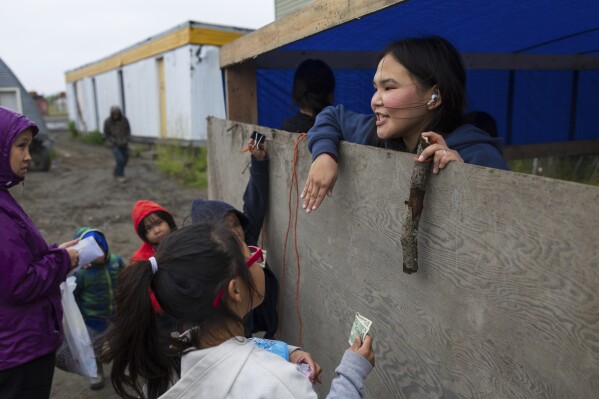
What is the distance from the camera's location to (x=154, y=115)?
15.4 metres

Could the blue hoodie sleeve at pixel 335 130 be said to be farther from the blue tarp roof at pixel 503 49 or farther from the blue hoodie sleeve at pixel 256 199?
the blue hoodie sleeve at pixel 256 199

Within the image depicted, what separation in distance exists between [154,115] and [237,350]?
1510cm

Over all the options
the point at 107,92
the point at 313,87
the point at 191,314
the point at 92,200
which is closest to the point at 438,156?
the point at 191,314

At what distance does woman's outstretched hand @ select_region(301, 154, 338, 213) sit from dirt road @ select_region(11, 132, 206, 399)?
2.65 m

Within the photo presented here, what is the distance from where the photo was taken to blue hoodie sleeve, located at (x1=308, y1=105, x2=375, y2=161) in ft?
6.39

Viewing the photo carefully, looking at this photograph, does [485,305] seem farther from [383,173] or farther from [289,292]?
[289,292]

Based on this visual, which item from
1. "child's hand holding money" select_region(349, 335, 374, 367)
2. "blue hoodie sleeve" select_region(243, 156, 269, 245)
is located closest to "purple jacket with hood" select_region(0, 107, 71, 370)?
"blue hoodie sleeve" select_region(243, 156, 269, 245)

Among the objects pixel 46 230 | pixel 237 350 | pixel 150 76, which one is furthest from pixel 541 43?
pixel 150 76

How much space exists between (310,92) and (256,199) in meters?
0.85

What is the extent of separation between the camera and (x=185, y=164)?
1258cm

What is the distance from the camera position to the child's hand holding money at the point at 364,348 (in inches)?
57.5

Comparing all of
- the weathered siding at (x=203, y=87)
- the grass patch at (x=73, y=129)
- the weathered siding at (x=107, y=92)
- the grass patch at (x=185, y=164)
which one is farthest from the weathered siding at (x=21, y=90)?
the grass patch at (x=73, y=129)

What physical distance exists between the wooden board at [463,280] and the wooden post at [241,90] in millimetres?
1772

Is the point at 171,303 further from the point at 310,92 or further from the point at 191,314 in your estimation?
the point at 310,92
